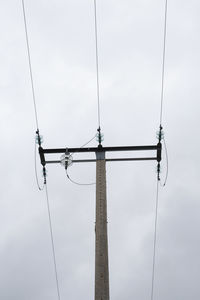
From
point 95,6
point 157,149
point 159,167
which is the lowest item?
point 159,167

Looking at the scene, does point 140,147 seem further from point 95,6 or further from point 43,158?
point 95,6

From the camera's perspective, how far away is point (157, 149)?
13289 millimetres

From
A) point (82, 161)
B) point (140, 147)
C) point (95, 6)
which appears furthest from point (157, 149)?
point (95, 6)

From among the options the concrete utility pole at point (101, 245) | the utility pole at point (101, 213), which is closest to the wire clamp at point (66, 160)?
the utility pole at point (101, 213)

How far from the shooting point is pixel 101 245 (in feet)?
29.6

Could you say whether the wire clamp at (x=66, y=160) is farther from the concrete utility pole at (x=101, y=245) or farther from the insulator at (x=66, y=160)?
the concrete utility pole at (x=101, y=245)

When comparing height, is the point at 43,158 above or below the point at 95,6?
below

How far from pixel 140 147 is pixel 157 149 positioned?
678 millimetres

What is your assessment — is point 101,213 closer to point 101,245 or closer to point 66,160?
point 101,245

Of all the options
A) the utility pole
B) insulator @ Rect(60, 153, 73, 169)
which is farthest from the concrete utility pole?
insulator @ Rect(60, 153, 73, 169)

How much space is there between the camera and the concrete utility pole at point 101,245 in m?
8.55

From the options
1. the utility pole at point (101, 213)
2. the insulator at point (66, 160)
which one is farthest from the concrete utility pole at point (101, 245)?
the insulator at point (66, 160)

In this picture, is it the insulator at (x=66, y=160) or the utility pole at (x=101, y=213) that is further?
the insulator at (x=66, y=160)

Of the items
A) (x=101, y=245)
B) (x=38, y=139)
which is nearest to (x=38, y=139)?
(x=38, y=139)
